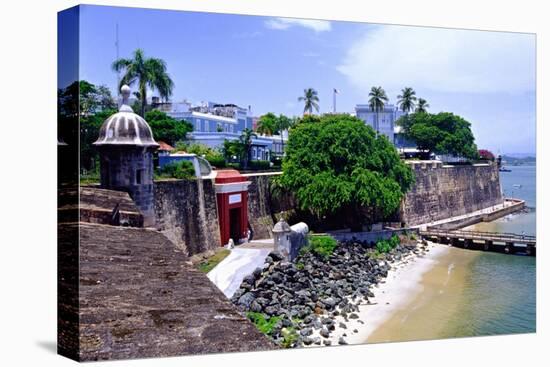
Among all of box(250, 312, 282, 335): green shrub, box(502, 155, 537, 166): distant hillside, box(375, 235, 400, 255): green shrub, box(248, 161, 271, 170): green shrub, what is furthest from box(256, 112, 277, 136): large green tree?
box(502, 155, 537, 166): distant hillside

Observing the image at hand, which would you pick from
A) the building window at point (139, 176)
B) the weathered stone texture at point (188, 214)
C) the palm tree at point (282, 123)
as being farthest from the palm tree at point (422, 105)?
the building window at point (139, 176)

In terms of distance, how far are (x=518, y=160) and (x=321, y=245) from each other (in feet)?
15.2

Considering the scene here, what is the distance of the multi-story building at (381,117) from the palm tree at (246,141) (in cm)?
255

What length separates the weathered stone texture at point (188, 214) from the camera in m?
13.1

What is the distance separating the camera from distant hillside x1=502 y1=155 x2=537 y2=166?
51.0 feet

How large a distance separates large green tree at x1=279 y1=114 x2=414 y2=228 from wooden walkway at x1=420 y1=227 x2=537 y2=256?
3333 millimetres

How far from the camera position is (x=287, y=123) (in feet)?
53.2

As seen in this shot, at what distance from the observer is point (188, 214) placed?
1380cm

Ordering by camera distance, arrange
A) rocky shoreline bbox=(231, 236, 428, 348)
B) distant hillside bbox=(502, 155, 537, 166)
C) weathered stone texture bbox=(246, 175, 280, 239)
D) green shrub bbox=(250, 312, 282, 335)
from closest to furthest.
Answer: green shrub bbox=(250, 312, 282, 335) → rocky shoreline bbox=(231, 236, 428, 348) → distant hillside bbox=(502, 155, 537, 166) → weathered stone texture bbox=(246, 175, 280, 239)

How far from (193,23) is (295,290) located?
5.53 meters

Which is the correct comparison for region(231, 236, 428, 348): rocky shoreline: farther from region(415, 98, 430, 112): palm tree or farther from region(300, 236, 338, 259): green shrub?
region(415, 98, 430, 112): palm tree

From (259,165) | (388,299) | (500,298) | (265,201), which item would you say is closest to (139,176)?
(259,165)

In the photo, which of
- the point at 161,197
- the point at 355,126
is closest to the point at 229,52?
the point at 161,197

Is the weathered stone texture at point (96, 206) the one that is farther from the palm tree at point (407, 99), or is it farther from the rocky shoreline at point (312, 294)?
the palm tree at point (407, 99)
